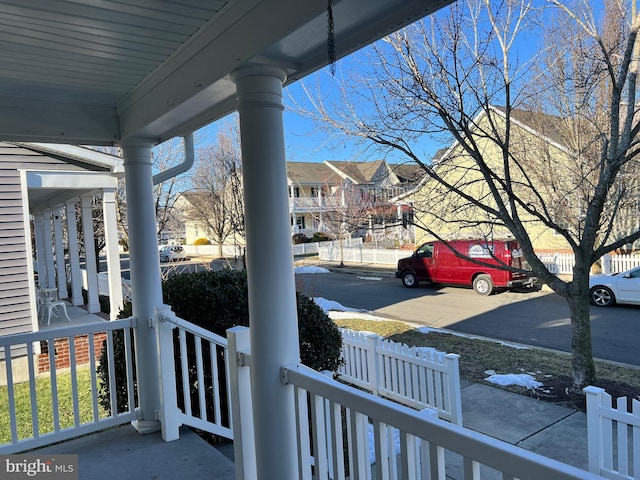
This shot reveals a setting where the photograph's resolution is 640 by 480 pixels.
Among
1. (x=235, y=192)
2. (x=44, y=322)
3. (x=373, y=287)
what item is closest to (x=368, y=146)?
(x=235, y=192)

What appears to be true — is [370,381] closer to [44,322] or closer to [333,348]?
[333,348]

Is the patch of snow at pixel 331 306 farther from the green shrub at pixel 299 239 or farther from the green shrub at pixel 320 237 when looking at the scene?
the green shrub at pixel 320 237

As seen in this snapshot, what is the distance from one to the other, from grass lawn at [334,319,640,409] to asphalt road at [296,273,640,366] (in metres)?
0.75

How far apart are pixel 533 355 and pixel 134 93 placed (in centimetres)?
641

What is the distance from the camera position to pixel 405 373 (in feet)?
16.9

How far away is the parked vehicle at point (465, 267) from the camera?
11.3 metres

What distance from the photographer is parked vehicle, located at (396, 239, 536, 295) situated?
1128 centimetres

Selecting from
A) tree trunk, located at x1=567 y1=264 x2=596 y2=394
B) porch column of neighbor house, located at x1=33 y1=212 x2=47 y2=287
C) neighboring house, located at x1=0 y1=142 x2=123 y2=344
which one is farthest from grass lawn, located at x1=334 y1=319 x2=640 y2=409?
porch column of neighbor house, located at x1=33 y1=212 x2=47 y2=287

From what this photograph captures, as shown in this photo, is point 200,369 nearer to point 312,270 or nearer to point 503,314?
point 503,314

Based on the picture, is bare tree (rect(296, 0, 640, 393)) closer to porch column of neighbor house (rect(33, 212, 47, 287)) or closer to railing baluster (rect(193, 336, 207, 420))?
railing baluster (rect(193, 336, 207, 420))

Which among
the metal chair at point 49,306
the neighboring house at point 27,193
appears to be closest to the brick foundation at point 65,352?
the neighboring house at point 27,193

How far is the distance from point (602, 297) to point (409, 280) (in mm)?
5470

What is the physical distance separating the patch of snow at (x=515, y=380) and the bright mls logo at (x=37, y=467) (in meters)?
4.69

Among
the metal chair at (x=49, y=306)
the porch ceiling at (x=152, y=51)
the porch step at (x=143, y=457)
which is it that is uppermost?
the porch ceiling at (x=152, y=51)
